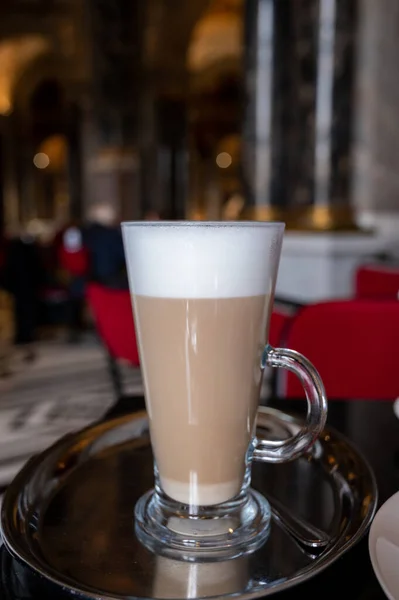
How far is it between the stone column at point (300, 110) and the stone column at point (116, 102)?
13.3 feet

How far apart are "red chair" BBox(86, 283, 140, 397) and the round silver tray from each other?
108cm

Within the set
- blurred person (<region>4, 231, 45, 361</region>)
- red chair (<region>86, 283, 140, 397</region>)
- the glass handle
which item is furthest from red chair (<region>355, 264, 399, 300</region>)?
blurred person (<region>4, 231, 45, 361</region>)

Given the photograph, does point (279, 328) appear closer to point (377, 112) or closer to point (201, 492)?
point (201, 492)

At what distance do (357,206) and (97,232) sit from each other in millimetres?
1964

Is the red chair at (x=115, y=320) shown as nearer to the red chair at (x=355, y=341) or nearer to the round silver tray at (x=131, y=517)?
the red chair at (x=355, y=341)

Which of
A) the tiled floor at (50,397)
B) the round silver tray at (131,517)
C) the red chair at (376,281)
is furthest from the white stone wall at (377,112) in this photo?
the round silver tray at (131,517)

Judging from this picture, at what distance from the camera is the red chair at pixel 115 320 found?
1.71 m

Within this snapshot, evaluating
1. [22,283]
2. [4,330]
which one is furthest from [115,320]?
[4,330]

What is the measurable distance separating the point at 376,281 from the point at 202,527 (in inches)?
87.7

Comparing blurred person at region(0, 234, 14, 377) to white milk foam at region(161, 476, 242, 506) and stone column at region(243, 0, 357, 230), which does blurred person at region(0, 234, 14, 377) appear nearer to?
stone column at region(243, 0, 357, 230)

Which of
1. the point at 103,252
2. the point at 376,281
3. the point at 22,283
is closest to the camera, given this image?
the point at 376,281

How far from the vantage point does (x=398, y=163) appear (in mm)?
3875

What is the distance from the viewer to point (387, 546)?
1.13 feet

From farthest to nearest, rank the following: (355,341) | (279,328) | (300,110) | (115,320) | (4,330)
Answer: (4,330) → (300,110) → (115,320) → (279,328) → (355,341)
